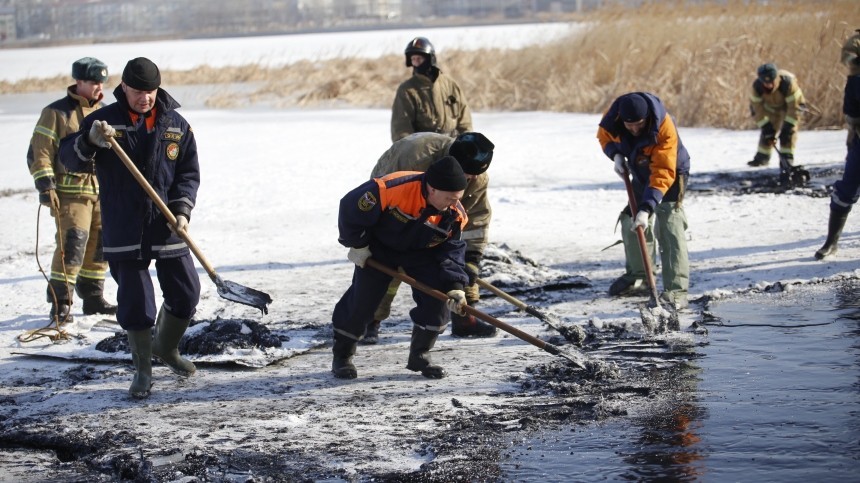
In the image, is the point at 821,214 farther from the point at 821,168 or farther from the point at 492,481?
the point at 492,481

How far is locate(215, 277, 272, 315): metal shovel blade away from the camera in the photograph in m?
5.88

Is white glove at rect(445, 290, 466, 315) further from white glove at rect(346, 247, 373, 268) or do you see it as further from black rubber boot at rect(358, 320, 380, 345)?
black rubber boot at rect(358, 320, 380, 345)

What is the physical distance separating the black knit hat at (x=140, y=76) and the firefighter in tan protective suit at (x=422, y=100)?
10.4 feet

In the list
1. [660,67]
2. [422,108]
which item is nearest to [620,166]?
[422,108]

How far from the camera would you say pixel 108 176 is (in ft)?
18.1

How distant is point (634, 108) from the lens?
22.3ft

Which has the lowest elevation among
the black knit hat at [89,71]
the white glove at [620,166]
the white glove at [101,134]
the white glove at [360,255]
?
the white glove at [360,255]

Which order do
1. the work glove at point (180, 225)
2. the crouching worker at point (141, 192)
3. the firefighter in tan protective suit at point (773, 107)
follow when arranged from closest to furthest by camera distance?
the crouching worker at point (141, 192) → the work glove at point (180, 225) → the firefighter in tan protective suit at point (773, 107)

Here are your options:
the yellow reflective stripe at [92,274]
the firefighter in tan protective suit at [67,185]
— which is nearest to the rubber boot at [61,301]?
the firefighter in tan protective suit at [67,185]

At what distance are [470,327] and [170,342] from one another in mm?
1931

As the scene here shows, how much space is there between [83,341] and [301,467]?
2.72 m

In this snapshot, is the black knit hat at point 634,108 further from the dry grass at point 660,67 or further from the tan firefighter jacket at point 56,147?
the dry grass at point 660,67

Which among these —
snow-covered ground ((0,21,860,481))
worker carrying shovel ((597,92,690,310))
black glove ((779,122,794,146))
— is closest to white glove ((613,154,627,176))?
worker carrying shovel ((597,92,690,310))

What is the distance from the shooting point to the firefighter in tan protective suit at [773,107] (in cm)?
1288
